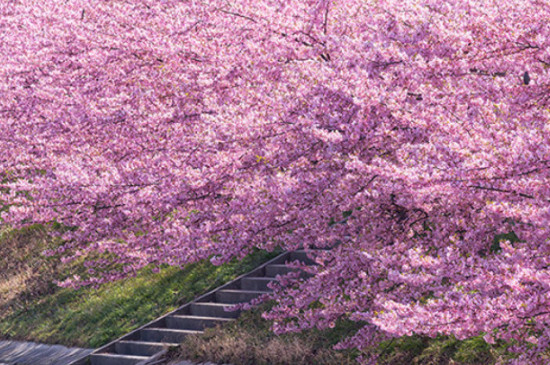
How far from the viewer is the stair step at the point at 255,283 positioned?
12.4 metres

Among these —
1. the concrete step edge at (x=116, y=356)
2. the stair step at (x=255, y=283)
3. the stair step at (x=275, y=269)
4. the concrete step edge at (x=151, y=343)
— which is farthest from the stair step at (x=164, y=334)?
the stair step at (x=275, y=269)

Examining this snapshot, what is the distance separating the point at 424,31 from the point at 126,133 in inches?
238

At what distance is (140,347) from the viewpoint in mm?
12164

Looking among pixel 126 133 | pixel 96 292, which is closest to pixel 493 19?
pixel 126 133

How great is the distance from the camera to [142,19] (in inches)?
449

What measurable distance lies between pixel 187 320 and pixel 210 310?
434 millimetres

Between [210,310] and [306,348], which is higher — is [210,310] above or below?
below

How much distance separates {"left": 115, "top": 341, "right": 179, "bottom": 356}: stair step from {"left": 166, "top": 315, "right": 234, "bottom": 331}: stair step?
0.58m

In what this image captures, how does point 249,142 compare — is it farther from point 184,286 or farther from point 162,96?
point 184,286

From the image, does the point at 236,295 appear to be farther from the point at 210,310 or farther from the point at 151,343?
the point at 151,343

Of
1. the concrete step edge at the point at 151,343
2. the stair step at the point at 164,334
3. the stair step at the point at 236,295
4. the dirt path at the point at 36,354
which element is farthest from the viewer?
the dirt path at the point at 36,354

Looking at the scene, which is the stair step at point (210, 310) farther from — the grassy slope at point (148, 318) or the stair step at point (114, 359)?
the stair step at point (114, 359)

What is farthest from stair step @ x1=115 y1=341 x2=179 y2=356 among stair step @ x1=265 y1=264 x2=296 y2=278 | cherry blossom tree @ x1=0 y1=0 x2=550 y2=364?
stair step @ x1=265 y1=264 x2=296 y2=278

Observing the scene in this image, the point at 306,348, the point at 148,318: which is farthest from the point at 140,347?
the point at 306,348
